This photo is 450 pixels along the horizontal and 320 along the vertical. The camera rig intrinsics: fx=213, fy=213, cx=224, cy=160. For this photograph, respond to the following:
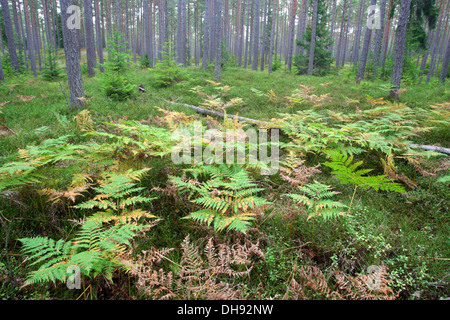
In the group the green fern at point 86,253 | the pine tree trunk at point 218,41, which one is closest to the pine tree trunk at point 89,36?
the pine tree trunk at point 218,41

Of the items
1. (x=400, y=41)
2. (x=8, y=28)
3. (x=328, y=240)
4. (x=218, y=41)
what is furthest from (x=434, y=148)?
(x=8, y=28)

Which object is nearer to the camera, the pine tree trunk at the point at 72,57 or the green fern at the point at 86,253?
the green fern at the point at 86,253

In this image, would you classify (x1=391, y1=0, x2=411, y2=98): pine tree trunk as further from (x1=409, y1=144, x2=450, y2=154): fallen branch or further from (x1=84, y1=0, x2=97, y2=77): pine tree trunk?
(x1=84, y1=0, x2=97, y2=77): pine tree trunk

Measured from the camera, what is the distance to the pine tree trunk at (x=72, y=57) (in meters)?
6.79

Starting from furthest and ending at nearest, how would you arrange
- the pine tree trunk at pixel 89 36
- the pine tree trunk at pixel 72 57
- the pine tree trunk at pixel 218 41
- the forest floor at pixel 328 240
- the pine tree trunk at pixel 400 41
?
the pine tree trunk at pixel 89 36, the pine tree trunk at pixel 218 41, the pine tree trunk at pixel 400 41, the pine tree trunk at pixel 72 57, the forest floor at pixel 328 240

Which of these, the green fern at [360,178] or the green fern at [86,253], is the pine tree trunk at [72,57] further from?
the green fern at [360,178]

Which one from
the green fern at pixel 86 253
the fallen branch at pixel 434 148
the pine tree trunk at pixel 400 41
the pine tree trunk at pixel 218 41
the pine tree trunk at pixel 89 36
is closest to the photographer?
the green fern at pixel 86 253

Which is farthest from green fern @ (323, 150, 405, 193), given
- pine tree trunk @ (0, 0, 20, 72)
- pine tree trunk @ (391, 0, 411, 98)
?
pine tree trunk @ (0, 0, 20, 72)

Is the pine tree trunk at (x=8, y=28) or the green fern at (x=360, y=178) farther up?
the pine tree trunk at (x=8, y=28)

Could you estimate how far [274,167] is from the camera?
3922 mm

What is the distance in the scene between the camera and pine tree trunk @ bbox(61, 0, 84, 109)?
6793 mm

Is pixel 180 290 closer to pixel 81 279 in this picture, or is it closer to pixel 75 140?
pixel 81 279

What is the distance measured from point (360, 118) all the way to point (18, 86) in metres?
15.9
